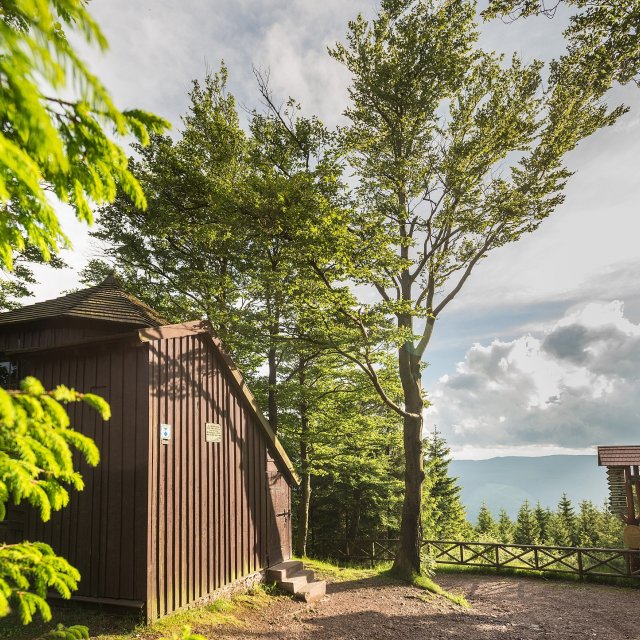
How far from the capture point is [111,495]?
851cm

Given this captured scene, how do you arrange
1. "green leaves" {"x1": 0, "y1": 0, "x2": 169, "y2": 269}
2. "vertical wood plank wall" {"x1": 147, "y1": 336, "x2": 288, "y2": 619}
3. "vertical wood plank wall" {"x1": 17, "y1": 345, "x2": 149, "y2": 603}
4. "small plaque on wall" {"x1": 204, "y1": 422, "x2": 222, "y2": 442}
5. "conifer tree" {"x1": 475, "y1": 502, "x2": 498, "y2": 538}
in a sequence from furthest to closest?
"conifer tree" {"x1": 475, "y1": 502, "x2": 498, "y2": 538}
"small plaque on wall" {"x1": 204, "y1": 422, "x2": 222, "y2": 442}
"vertical wood plank wall" {"x1": 147, "y1": 336, "x2": 288, "y2": 619}
"vertical wood plank wall" {"x1": 17, "y1": 345, "x2": 149, "y2": 603}
"green leaves" {"x1": 0, "y1": 0, "x2": 169, "y2": 269}

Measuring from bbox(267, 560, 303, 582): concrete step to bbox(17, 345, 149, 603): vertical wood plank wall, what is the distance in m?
4.34

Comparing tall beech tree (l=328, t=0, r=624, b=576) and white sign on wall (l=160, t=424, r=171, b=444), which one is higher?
tall beech tree (l=328, t=0, r=624, b=576)

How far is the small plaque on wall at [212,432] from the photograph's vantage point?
396 inches

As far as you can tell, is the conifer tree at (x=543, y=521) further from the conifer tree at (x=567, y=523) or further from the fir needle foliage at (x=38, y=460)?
the fir needle foliage at (x=38, y=460)

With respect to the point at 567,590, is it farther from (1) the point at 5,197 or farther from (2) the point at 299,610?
(1) the point at 5,197

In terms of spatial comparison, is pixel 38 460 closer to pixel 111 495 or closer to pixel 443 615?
pixel 111 495

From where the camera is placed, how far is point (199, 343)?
1033 centimetres

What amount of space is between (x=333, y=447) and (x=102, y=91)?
19152mm

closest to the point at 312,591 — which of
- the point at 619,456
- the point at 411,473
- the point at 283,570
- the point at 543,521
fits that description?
the point at 283,570

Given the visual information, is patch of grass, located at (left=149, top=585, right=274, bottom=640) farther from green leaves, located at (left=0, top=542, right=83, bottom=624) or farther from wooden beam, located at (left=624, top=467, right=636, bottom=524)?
wooden beam, located at (left=624, top=467, right=636, bottom=524)

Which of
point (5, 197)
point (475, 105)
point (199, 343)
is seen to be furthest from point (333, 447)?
point (5, 197)

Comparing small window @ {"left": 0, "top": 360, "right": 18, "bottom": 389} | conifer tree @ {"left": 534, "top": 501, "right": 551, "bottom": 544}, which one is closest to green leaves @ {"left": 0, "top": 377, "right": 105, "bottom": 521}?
small window @ {"left": 0, "top": 360, "right": 18, "bottom": 389}

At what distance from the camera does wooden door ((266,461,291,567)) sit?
11.9 meters
